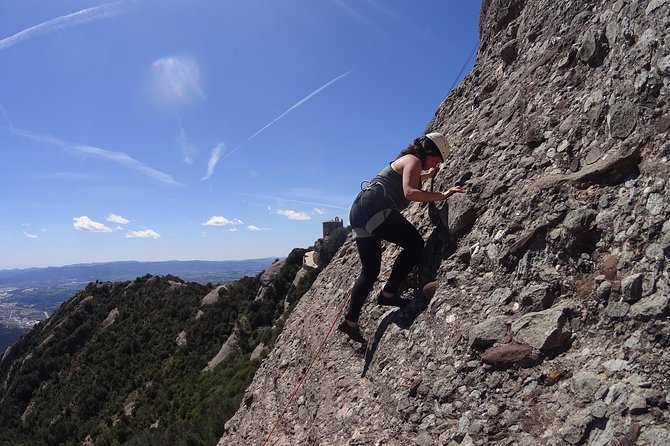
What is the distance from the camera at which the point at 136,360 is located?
136 feet

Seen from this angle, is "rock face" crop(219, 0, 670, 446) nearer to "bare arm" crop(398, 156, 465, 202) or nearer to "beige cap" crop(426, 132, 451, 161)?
"bare arm" crop(398, 156, 465, 202)

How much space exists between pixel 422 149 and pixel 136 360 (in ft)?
141

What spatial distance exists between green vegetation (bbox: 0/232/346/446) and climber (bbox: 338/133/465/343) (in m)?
18.4

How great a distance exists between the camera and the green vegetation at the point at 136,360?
30219 millimetres

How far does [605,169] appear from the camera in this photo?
428cm

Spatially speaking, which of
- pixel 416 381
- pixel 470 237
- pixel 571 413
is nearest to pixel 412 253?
pixel 470 237

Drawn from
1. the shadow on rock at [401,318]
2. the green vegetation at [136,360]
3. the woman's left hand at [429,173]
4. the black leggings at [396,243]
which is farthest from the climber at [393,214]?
the green vegetation at [136,360]

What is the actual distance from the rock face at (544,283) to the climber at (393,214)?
33 centimetres

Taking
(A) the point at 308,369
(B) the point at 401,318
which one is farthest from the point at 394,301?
(A) the point at 308,369

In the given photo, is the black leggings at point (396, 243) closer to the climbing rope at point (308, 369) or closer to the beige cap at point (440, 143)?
the beige cap at point (440, 143)

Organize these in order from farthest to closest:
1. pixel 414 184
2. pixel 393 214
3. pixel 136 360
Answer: pixel 136 360 < pixel 393 214 < pixel 414 184

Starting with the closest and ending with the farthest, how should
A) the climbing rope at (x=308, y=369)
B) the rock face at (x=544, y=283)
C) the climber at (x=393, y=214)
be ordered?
the rock face at (x=544, y=283) < the climber at (x=393, y=214) < the climbing rope at (x=308, y=369)

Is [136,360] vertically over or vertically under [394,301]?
under

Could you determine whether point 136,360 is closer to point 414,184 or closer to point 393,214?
point 393,214
